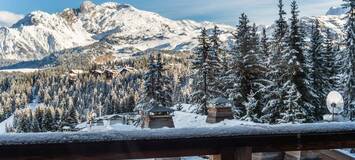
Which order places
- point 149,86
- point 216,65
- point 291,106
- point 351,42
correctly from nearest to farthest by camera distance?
point 291,106
point 351,42
point 216,65
point 149,86

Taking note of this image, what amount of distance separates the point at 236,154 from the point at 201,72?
142 ft

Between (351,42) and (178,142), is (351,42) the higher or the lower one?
the higher one

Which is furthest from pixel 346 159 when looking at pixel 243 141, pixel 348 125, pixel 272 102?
pixel 272 102

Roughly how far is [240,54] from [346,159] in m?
35.4

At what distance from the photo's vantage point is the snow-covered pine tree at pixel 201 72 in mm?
44472

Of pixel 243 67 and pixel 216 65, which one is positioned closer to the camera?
pixel 243 67

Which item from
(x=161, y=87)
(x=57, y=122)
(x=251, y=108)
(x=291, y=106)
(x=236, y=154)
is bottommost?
(x=57, y=122)

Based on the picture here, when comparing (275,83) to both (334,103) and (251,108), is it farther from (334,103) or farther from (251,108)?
(334,103)

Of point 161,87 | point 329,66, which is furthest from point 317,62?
point 161,87

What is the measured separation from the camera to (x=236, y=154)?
8.37ft

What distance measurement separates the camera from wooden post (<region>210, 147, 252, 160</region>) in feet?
8.32

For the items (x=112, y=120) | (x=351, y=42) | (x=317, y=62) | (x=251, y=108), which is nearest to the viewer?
(x=351, y=42)

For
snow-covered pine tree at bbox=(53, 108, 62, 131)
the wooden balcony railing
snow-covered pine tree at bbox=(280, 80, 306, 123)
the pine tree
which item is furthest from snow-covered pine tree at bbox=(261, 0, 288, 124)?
snow-covered pine tree at bbox=(53, 108, 62, 131)

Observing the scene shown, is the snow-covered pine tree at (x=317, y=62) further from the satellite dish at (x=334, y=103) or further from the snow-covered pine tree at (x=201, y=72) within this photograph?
the satellite dish at (x=334, y=103)
